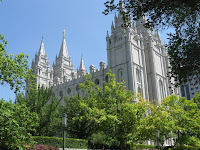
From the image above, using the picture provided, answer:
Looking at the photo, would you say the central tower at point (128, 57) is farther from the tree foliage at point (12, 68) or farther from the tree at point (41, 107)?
the tree foliage at point (12, 68)

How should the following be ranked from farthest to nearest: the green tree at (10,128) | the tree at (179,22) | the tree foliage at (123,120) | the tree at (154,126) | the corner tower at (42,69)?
the corner tower at (42,69) < the tree at (154,126) < the tree foliage at (123,120) < the green tree at (10,128) < the tree at (179,22)

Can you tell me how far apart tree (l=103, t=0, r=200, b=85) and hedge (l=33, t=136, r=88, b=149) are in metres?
12.4

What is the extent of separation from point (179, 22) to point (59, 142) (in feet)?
47.1

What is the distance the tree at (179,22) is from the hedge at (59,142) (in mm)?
12439

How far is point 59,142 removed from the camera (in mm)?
19047

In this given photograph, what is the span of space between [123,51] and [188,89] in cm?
5270

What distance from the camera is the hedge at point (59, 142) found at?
58.5 feet

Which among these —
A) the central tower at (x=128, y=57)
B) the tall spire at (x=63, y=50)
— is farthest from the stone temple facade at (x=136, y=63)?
the tall spire at (x=63, y=50)

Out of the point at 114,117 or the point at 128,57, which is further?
the point at 128,57

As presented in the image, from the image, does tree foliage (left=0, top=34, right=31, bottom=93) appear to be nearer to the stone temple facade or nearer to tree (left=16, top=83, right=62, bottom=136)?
tree (left=16, top=83, right=62, bottom=136)

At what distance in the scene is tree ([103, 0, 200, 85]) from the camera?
8369mm

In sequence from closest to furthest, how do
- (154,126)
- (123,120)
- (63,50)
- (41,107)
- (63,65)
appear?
(123,120), (41,107), (154,126), (63,65), (63,50)

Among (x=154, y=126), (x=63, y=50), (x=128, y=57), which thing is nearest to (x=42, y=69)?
(x=63, y=50)

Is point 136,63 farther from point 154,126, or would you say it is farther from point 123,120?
point 123,120
